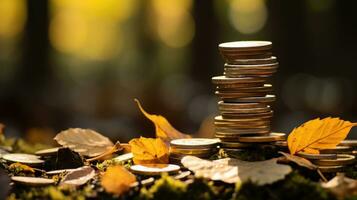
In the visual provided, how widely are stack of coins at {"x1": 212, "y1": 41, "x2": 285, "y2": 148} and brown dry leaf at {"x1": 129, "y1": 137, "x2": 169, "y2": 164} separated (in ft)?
0.70

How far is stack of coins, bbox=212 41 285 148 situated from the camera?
2168mm

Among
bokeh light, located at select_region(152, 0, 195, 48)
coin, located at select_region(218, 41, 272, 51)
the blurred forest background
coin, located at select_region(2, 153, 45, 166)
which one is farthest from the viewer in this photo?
bokeh light, located at select_region(152, 0, 195, 48)

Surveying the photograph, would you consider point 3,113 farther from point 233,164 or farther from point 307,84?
point 307,84

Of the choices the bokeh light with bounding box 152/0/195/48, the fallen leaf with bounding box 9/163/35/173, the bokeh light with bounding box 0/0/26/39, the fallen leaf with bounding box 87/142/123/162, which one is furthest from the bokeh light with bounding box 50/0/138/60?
the fallen leaf with bounding box 9/163/35/173

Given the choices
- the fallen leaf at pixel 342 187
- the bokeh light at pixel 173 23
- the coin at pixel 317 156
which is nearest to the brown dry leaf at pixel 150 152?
the coin at pixel 317 156

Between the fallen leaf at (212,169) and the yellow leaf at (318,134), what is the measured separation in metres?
0.26

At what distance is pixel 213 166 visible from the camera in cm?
205

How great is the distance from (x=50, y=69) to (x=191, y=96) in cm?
432

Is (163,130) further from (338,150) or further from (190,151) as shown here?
(338,150)

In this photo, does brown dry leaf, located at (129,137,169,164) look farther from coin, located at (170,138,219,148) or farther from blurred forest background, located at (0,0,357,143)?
blurred forest background, located at (0,0,357,143)

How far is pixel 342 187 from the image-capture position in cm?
185

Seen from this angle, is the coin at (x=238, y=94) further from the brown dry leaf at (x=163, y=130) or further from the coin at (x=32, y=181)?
the coin at (x=32, y=181)

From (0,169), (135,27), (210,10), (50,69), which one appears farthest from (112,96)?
(135,27)

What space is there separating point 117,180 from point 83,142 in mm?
630
